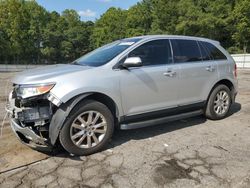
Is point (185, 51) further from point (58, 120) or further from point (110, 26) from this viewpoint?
point (110, 26)

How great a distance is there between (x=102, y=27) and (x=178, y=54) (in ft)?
201

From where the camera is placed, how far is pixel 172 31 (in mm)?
39875

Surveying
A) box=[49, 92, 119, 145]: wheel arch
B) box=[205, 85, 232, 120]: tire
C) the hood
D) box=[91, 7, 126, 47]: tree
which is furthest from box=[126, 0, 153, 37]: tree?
box=[49, 92, 119, 145]: wheel arch

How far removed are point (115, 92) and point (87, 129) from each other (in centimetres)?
70

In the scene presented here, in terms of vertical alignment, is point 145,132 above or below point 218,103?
below

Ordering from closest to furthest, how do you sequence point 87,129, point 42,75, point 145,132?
point 42,75, point 87,129, point 145,132

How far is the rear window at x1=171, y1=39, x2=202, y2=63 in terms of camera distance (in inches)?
215

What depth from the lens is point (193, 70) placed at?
5.60 metres

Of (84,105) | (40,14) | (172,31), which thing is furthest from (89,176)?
(40,14)

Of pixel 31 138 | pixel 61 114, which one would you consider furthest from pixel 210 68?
pixel 31 138

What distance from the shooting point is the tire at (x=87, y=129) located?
13.7 ft

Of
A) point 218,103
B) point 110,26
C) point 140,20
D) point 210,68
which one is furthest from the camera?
point 110,26

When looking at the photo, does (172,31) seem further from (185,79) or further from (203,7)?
(185,79)

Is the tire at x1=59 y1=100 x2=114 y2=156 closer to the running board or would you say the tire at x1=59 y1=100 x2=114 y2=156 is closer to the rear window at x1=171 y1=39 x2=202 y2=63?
the running board
